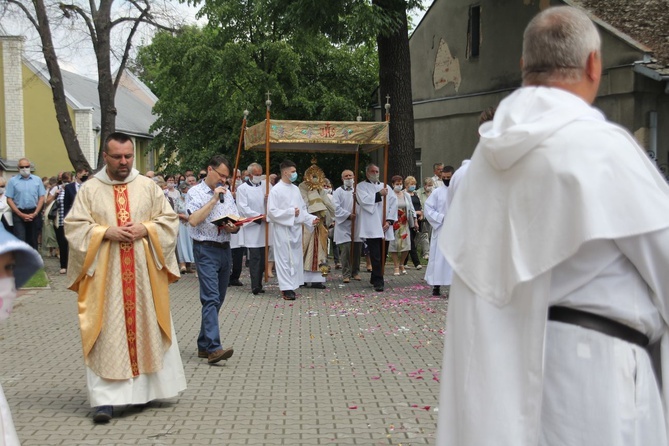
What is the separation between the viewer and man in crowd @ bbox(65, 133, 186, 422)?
21.7 feet

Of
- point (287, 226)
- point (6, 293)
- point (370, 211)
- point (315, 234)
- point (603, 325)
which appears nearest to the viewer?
point (603, 325)

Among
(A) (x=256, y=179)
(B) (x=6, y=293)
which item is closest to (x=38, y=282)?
(A) (x=256, y=179)

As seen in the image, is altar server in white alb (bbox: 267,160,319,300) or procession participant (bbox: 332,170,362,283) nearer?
altar server in white alb (bbox: 267,160,319,300)

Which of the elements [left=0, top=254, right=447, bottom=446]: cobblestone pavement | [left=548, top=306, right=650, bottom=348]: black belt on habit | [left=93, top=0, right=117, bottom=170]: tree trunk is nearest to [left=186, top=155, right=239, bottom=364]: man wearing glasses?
[left=0, top=254, right=447, bottom=446]: cobblestone pavement

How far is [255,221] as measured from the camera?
→ 1502cm

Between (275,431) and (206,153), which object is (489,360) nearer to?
(275,431)

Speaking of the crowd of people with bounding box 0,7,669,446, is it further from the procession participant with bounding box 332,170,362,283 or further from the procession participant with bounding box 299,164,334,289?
the procession participant with bounding box 332,170,362,283

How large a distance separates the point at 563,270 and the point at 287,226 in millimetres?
11811

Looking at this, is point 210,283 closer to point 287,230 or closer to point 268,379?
point 268,379

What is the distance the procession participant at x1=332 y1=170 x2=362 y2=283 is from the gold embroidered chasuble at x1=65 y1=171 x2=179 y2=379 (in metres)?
9.75

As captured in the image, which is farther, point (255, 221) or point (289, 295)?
point (255, 221)

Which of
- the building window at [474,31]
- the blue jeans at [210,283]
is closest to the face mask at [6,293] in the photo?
the blue jeans at [210,283]

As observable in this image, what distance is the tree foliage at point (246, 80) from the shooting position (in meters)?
30.6

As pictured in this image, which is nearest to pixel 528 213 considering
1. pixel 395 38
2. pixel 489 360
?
pixel 489 360
